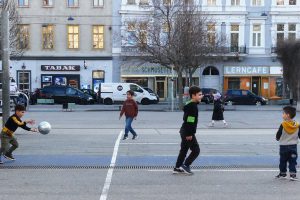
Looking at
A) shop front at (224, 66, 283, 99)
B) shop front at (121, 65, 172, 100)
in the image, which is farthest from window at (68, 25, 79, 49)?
shop front at (224, 66, 283, 99)

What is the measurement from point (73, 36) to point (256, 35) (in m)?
18.5

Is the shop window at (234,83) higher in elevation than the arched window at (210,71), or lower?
lower

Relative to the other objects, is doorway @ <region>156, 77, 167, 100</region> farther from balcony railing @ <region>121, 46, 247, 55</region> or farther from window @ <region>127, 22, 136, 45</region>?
window @ <region>127, 22, 136, 45</region>

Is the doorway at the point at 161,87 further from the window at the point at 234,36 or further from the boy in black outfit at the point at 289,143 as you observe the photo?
the boy in black outfit at the point at 289,143

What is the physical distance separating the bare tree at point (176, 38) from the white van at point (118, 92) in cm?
406

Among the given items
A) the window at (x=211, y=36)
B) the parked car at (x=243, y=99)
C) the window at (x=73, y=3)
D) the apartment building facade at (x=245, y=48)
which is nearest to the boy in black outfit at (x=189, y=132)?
the window at (x=211, y=36)

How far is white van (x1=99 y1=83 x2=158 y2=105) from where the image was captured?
142 feet

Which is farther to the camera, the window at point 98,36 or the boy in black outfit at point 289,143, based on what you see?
the window at point 98,36

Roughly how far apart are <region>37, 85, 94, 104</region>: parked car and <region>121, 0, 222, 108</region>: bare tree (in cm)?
698

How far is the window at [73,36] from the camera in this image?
1992 inches

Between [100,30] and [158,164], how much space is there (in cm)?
4102

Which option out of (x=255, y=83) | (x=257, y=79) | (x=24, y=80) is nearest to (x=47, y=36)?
A: (x=24, y=80)

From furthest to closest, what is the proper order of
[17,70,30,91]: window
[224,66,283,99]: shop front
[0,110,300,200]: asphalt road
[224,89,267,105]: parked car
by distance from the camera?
[224,66,283,99]: shop front → [17,70,30,91]: window → [224,89,267,105]: parked car → [0,110,300,200]: asphalt road

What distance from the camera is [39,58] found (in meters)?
50.1
